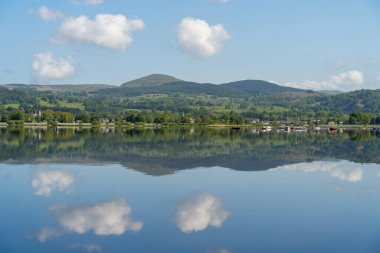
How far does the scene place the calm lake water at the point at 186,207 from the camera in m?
15.8

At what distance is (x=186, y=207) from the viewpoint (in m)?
20.7

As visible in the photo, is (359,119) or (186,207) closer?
(186,207)

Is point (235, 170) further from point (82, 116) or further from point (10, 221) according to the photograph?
point (82, 116)

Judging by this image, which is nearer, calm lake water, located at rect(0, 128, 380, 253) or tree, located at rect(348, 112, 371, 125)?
calm lake water, located at rect(0, 128, 380, 253)

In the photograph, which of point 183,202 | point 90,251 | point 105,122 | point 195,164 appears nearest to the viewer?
point 90,251

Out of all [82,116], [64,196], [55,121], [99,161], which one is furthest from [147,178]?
[82,116]

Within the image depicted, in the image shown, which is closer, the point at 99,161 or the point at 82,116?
the point at 99,161

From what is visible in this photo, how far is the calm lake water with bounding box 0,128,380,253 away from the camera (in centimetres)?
1583

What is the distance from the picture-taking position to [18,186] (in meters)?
25.4

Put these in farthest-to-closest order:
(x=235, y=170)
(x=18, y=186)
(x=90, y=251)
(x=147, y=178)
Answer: (x=235, y=170)
(x=147, y=178)
(x=18, y=186)
(x=90, y=251)

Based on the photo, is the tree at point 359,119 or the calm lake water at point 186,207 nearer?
the calm lake water at point 186,207

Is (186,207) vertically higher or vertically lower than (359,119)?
higher

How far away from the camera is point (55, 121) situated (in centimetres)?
15075

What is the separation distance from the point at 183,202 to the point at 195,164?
15.5 m
